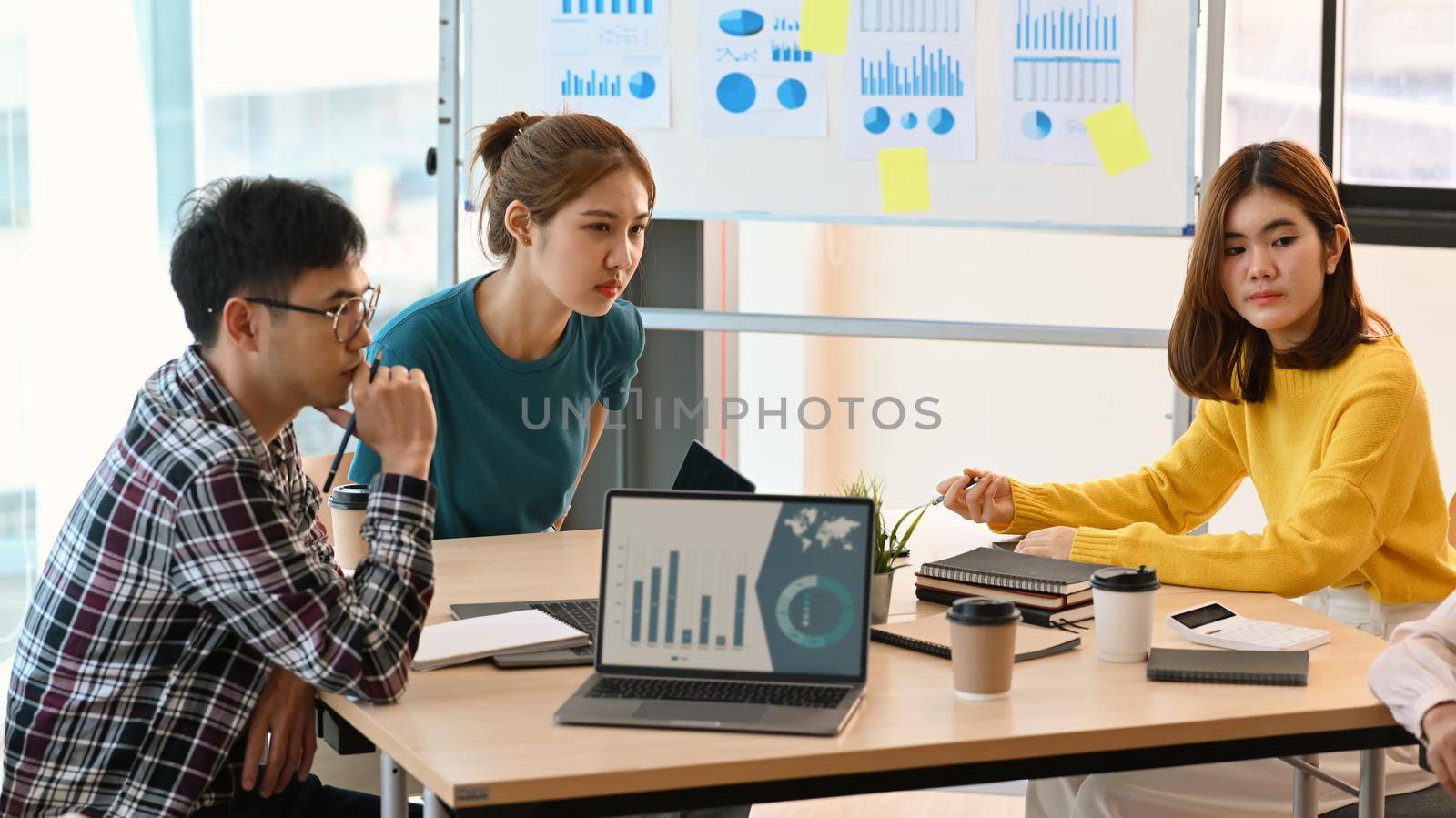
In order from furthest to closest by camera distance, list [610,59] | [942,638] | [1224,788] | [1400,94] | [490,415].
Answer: [1400,94]
[610,59]
[490,415]
[1224,788]
[942,638]

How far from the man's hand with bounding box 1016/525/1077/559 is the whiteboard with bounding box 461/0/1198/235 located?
112 cm

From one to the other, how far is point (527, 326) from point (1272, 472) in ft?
3.74

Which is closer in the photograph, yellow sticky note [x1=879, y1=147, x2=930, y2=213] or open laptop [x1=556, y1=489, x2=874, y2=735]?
open laptop [x1=556, y1=489, x2=874, y2=735]

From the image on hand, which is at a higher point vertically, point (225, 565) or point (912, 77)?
point (912, 77)

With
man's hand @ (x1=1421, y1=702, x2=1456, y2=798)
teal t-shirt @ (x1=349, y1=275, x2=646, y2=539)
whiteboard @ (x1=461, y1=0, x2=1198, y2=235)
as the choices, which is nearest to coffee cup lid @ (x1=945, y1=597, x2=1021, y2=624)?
man's hand @ (x1=1421, y1=702, x2=1456, y2=798)

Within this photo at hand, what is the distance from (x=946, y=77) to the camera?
2.93 meters

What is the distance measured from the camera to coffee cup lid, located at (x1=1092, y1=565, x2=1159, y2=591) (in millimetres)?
1524

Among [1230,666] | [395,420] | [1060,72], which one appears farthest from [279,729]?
[1060,72]

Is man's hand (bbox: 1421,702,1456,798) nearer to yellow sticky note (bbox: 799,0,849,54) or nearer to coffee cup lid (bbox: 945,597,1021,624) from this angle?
coffee cup lid (bbox: 945,597,1021,624)

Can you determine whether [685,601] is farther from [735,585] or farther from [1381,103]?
[1381,103]

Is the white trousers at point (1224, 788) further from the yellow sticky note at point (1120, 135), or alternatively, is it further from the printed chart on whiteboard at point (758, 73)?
the printed chart on whiteboard at point (758, 73)

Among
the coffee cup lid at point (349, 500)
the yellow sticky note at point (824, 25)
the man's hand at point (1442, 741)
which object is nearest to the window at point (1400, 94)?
the yellow sticky note at point (824, 25)

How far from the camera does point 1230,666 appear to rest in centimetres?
149

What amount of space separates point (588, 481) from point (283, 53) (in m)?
1.30
